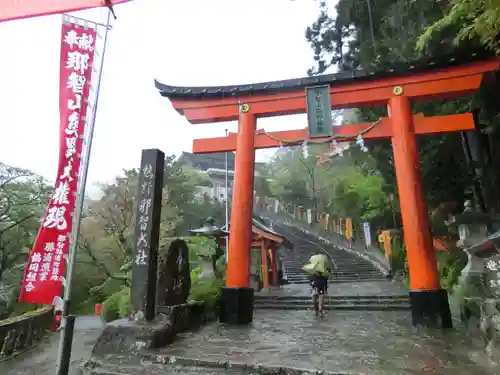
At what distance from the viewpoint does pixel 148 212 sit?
628 cm

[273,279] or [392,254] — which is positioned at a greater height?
[392,254]

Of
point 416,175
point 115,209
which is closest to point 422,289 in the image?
point 416,175

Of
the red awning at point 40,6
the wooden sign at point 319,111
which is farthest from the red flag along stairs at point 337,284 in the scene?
the red awning at point 40,6

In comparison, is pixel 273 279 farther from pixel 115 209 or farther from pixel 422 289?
pixel 422 289

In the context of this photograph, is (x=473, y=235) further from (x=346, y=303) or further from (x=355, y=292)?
(x=355, y=292)

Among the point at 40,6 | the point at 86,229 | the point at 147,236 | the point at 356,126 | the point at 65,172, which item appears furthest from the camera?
the point at 86,229

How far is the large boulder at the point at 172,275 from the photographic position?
22.1 feet

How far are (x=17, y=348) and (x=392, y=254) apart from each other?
702 inches

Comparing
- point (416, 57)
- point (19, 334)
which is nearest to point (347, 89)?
point (416, 57)

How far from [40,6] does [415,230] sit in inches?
302

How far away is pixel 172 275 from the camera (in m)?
6.95

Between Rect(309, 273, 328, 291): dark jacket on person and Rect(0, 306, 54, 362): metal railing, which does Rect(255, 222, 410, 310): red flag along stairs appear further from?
Rect(0, 306, 54, 362): metal railing

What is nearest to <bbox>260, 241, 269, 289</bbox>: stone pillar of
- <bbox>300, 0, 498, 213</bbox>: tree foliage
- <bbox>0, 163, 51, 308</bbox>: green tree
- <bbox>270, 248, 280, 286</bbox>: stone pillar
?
<bbox>270, 248, 280, 286</bbox>: stone pillar

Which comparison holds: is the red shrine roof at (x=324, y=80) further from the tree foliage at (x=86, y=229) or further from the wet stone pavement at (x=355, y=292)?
the tree foliage at (x=86, y=229)
